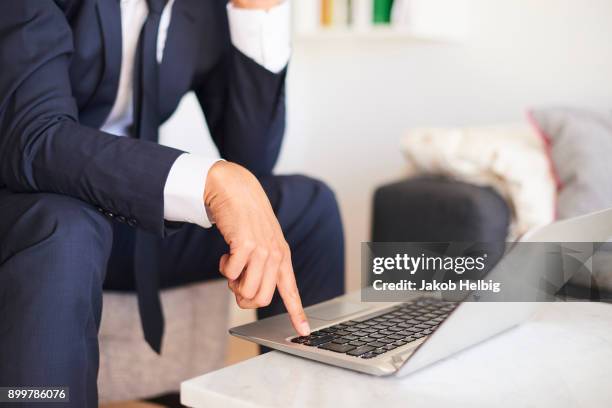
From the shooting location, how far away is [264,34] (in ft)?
4.00

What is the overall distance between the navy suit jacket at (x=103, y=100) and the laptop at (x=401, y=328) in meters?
0.22

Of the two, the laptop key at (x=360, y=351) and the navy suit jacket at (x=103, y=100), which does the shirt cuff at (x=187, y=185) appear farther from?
the laptop key at (x=360, y=351)

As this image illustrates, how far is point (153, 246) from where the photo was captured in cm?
119

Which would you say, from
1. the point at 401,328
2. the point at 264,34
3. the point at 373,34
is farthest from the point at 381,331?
the point at 373,34

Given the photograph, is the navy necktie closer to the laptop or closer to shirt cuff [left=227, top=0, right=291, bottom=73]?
shirt cuff [left=227, top=0, right=291, bottom=73]

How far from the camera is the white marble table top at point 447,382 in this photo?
65 centimetres

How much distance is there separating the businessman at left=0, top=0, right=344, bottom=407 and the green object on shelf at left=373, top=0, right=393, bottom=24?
1236 mm

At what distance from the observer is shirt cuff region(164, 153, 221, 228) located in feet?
2.78

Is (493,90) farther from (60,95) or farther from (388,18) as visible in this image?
(60,95)

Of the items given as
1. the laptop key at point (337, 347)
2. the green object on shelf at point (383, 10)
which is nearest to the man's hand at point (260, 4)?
the laptop key at point (337, 347)

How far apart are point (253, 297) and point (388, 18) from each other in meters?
1.91

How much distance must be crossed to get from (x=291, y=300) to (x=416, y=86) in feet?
6.55

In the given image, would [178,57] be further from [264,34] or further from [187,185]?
[187,185]

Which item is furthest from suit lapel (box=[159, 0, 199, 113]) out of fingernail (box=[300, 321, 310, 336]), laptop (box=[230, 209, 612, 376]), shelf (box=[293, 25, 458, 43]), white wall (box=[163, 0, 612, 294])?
shelf (box=[293, 25, 458, 43])
